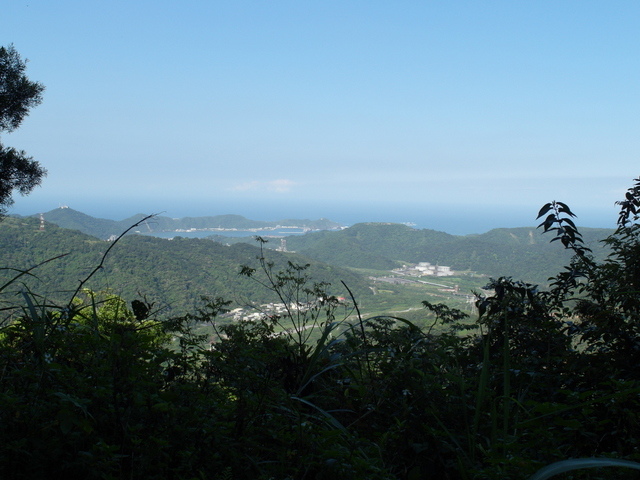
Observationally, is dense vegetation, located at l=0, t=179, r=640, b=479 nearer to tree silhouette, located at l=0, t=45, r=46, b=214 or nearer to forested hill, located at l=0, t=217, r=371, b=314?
tree silhouette, located at l=0, t=45, r=46, b=214

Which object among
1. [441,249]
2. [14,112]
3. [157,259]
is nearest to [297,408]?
[14,112]

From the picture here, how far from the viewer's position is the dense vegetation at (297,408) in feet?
3.12

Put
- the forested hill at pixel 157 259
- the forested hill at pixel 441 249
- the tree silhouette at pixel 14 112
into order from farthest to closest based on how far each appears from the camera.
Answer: the forested hill at pixel 441 249 < the forested hill at pixel 157 259 < the tree silhouette at pixel 14 112

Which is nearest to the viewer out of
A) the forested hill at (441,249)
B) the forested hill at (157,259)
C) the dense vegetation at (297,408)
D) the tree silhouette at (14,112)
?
the dense vegetation at (297,408)

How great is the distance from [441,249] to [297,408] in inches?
1184

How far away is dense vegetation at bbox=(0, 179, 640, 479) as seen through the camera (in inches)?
37.5

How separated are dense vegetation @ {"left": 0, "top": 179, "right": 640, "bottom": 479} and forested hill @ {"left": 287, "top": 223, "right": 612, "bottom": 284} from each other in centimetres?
731

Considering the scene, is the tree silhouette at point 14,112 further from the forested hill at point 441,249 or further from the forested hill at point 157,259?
the forested hill at point 441,249

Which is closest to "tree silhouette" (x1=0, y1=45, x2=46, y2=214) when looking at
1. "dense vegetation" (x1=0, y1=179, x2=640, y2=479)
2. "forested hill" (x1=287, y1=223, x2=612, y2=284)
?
"dense vegetation" (x1=0, y1=179, x2=640, y2=479)

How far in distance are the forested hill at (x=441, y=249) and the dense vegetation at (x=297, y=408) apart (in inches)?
288

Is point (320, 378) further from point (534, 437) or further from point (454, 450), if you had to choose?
point (534, 437)

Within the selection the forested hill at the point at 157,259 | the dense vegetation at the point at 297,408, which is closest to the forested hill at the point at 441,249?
the forested hill at the point at 157,259

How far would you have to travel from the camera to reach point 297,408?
4.33 feet

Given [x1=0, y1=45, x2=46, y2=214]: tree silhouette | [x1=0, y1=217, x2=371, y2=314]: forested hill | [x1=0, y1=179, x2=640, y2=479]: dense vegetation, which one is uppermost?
[x1=0, y1=45, x2=46, y2=214]: tree silhouette
